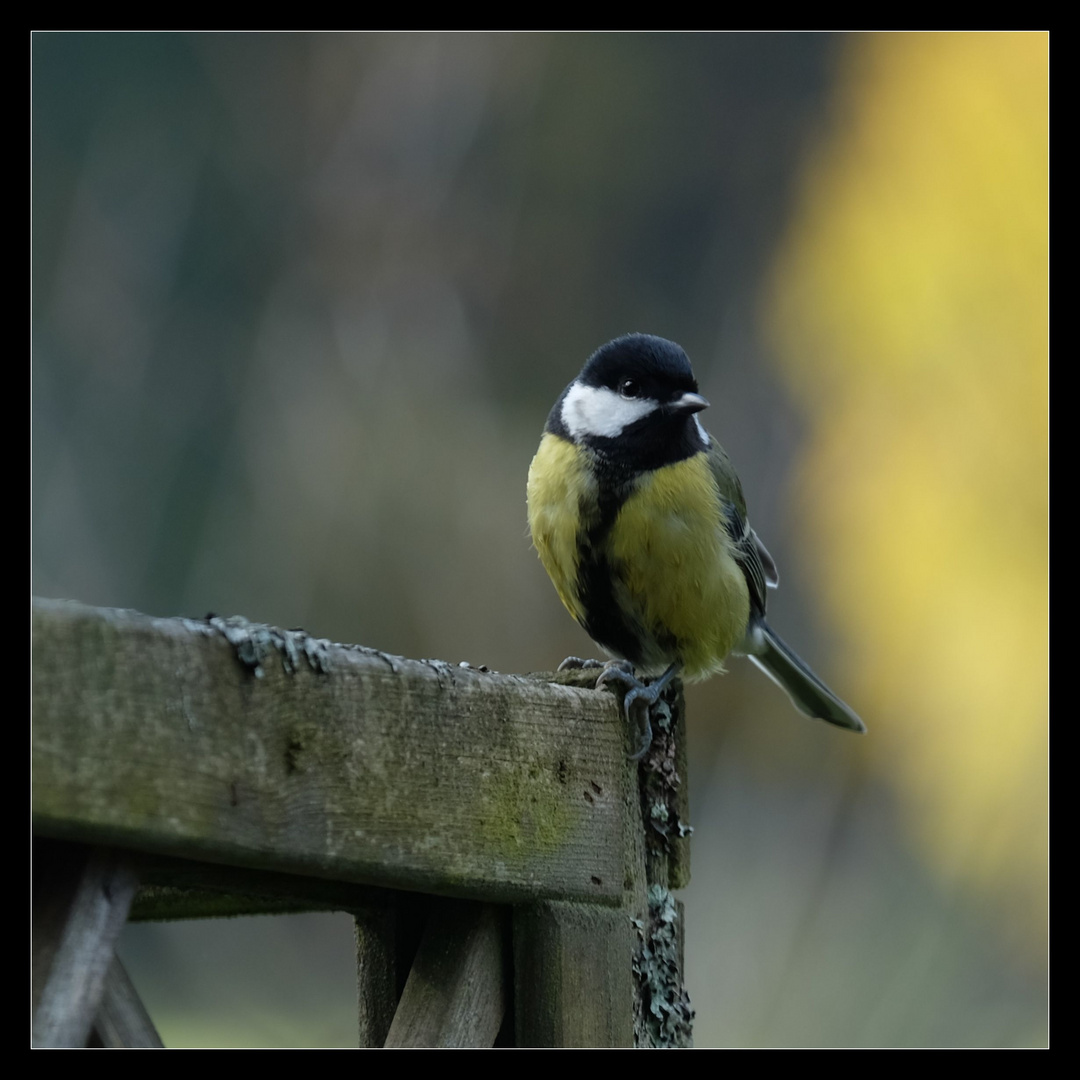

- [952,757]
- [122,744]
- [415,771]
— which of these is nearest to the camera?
[122,744]

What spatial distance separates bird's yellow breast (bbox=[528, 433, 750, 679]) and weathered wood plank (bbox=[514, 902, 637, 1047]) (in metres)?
1.02

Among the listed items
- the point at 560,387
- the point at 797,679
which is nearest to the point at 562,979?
the point at 797,679

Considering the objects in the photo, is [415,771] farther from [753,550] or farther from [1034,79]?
[1034,79]

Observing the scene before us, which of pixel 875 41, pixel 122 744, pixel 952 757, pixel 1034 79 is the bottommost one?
pixel 952 757

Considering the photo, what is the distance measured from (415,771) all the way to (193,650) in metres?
0.31

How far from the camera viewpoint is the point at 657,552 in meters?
2.44

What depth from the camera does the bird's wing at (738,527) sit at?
2684 mm

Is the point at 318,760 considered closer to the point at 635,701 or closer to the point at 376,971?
the point at 376,971

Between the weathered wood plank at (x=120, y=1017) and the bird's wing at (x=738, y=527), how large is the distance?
1.81 metres

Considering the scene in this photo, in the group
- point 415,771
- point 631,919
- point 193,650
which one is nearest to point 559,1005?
point 631,919

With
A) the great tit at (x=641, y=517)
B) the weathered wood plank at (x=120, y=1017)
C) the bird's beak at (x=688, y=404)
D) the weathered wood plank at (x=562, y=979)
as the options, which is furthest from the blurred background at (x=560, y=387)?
the weathered wood plank at (x=120, y=1017)

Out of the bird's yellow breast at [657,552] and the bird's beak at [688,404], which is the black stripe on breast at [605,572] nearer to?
the bird's yellow breast at [657,552]

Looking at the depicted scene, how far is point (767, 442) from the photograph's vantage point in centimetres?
530

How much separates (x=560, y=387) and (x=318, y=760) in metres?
4.32
